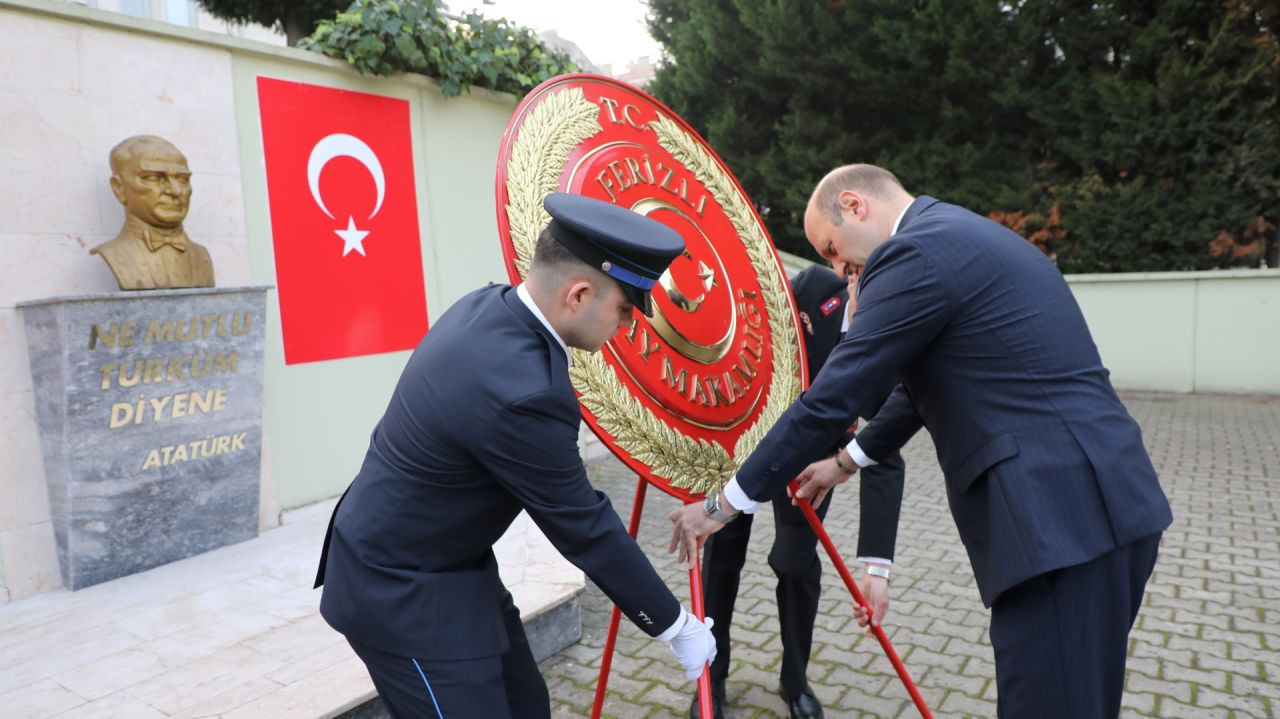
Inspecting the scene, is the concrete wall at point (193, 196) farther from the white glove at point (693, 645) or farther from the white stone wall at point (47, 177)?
the white glove at point (693, 645)

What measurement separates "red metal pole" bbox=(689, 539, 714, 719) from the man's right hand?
71 centimetres

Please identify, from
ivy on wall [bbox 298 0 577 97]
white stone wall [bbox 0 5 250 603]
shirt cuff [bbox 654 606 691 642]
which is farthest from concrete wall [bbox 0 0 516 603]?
shirt cuff [bbox 654 606 691 642]

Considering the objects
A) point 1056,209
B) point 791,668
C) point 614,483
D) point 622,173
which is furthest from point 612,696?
point 1056,209

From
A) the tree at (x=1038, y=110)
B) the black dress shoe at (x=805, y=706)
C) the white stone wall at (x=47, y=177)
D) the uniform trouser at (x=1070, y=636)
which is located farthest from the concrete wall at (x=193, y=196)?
the tree at (x=1038, y=110)

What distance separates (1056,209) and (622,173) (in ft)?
36.6

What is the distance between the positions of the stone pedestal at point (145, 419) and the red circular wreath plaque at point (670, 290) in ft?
8.77

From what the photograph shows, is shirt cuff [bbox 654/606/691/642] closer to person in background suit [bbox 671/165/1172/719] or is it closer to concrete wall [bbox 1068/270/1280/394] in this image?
person in background suit [bbox 671/165/1172/719]

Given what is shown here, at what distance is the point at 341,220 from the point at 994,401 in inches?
168

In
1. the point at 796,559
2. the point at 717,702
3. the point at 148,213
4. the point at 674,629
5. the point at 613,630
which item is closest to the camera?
the point at 674,629

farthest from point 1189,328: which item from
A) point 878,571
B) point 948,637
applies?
point 878,571

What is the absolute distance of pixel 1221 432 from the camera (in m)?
8.10

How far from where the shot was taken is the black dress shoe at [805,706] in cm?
309

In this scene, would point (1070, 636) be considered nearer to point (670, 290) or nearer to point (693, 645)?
point (693, 645)

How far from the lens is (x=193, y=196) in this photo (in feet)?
14.6
